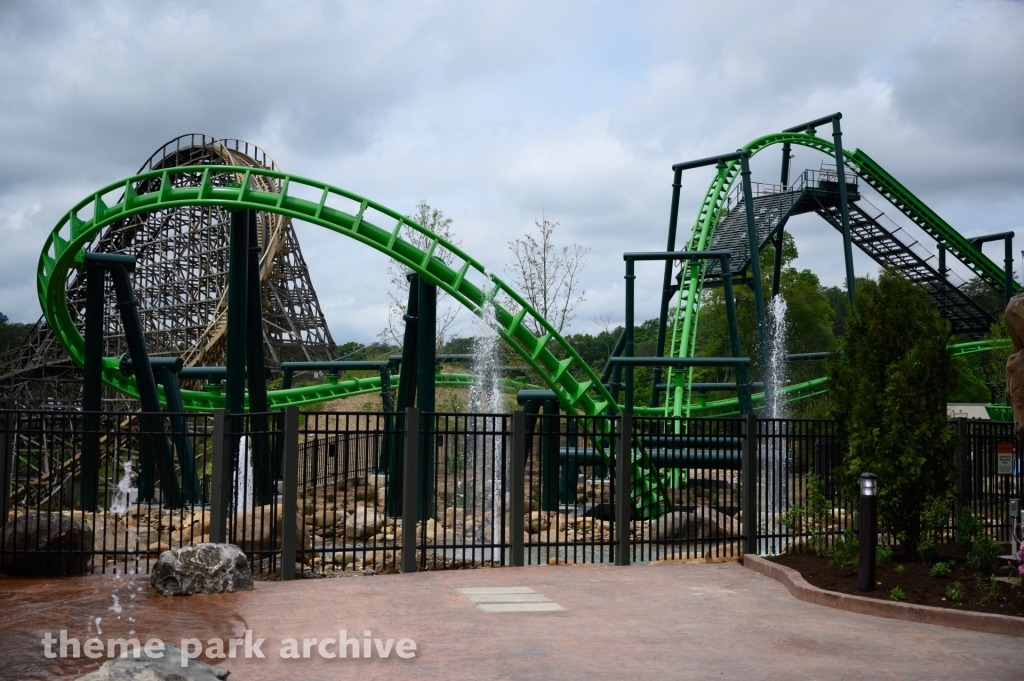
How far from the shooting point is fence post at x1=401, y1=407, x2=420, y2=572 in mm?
11078

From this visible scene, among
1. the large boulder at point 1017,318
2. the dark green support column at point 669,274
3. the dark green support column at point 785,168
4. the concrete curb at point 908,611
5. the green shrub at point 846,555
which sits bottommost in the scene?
the concrete curb at point 908,611

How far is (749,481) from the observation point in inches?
490

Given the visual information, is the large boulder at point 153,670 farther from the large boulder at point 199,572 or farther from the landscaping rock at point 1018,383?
the landscaping rock at point 1018,383

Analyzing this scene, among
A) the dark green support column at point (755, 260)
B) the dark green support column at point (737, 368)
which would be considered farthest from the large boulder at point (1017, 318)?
the dark green support column at point (755, 260)

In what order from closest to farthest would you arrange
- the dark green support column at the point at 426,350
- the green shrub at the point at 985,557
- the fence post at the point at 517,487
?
the green shrub at the point at 985,557 → the fence post at the point at 517,487 → the dark green support column at the point at 426,350

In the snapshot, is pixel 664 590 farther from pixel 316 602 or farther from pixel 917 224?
pixel 917 224

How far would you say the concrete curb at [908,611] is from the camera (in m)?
8.34

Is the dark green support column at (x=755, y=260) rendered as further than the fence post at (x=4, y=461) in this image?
Yes

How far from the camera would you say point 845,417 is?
39.0 ft

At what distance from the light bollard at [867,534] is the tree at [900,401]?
113cm

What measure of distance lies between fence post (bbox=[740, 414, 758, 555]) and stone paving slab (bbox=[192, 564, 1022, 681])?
5.38 ft

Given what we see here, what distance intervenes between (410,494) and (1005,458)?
27.4 feet

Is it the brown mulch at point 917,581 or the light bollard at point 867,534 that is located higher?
the light bollard at point 867,534

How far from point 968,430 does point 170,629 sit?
11.4 meters
